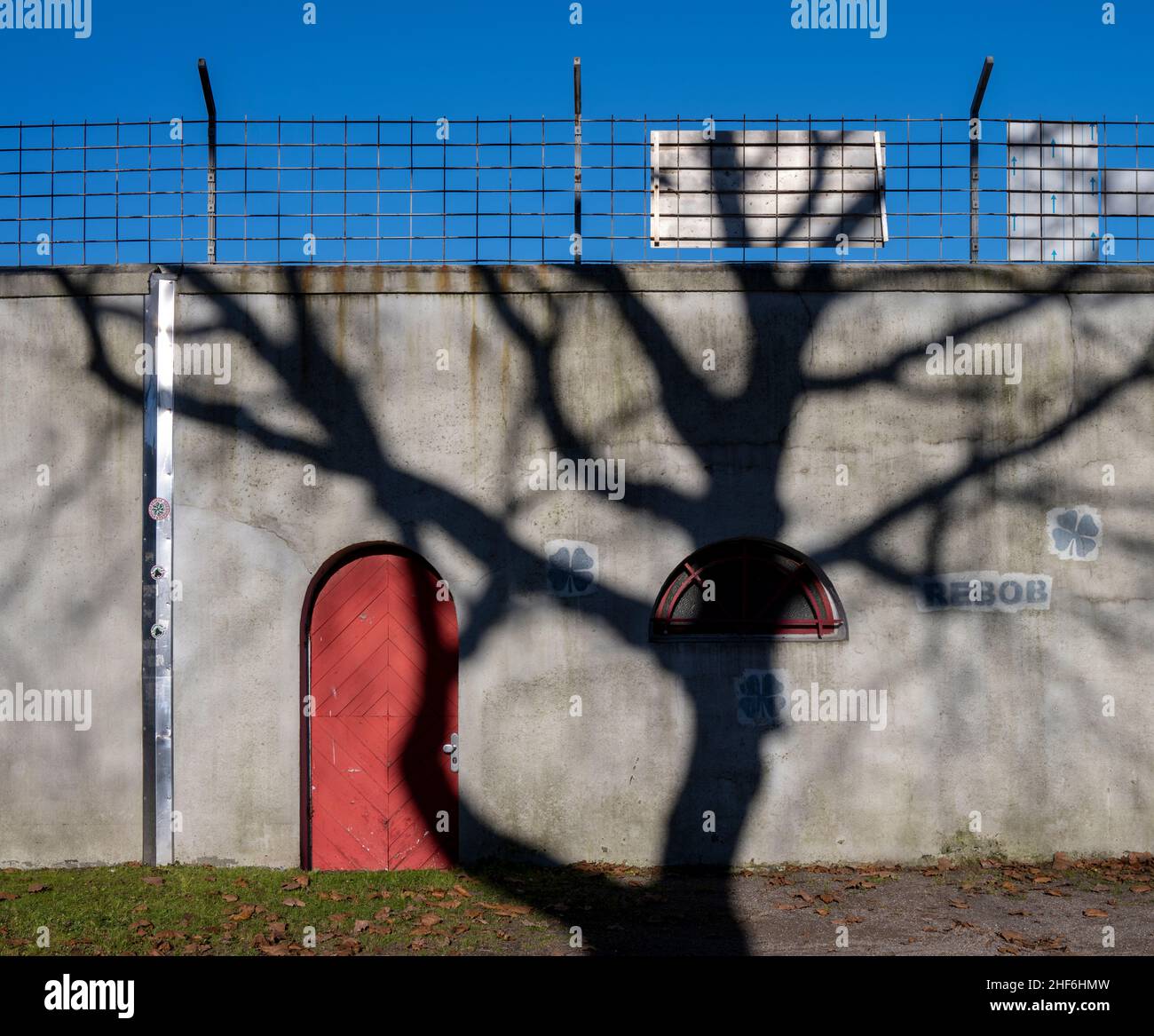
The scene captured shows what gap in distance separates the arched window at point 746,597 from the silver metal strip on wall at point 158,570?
3.72m

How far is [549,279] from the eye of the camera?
830 centimetres

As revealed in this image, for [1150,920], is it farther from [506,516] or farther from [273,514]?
[273,514]

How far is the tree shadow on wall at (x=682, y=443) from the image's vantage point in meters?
8.12

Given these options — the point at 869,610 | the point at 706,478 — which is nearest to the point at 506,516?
the point at 706,478

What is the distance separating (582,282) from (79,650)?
15.5ft

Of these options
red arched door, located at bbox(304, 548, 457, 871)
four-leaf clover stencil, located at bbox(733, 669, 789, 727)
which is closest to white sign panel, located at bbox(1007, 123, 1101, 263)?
four-leaf clover stencil, located at bbox(733, 669, 789, 727)

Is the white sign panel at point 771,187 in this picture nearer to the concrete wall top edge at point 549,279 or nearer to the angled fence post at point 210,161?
the concrete wall top edge at point 549,279

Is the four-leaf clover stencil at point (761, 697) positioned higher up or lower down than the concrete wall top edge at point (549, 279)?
lower down

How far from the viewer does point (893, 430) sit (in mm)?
8312

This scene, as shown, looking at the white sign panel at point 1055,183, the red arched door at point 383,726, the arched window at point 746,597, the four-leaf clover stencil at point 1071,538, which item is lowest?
the red arched door at point 383,726

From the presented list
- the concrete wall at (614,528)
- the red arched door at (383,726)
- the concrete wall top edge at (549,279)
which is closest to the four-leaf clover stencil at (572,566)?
the concrete wall at (614,528)

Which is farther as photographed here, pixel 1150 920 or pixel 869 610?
pixel 869 610

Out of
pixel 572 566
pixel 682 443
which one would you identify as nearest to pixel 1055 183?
pixel 682 443

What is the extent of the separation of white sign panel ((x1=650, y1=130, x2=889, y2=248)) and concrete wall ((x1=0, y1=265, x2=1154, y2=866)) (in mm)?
572
